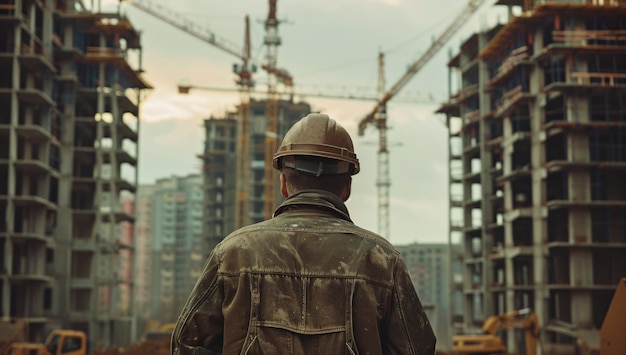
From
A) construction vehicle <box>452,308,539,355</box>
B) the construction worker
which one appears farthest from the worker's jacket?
construction vehicle <box>452,308,539,355</box>

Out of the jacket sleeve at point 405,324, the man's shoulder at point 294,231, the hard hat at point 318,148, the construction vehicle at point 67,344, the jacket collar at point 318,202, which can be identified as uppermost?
the hard hat at point 318,148

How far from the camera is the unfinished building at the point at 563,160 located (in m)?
58.0

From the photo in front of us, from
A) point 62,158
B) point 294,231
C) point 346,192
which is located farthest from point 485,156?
point 294,231

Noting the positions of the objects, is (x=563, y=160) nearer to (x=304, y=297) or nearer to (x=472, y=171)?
(x=472, y=171)

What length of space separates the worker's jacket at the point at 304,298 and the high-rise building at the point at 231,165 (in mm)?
119452

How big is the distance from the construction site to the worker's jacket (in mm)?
36872

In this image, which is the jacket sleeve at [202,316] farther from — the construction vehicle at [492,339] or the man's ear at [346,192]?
the construction vehicle at [492,339]

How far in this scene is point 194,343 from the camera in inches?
132

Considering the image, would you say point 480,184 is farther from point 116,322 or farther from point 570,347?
point 116,322

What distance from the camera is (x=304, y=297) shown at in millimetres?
3277

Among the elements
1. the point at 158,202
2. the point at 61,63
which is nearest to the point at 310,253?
the point at 61,63

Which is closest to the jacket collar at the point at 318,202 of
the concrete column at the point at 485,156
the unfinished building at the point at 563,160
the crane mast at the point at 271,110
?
the unfinished building at the point at 563,160

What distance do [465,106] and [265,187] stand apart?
44.1 metres

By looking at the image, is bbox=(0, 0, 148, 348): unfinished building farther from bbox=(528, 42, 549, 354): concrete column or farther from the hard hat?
the hard hat
